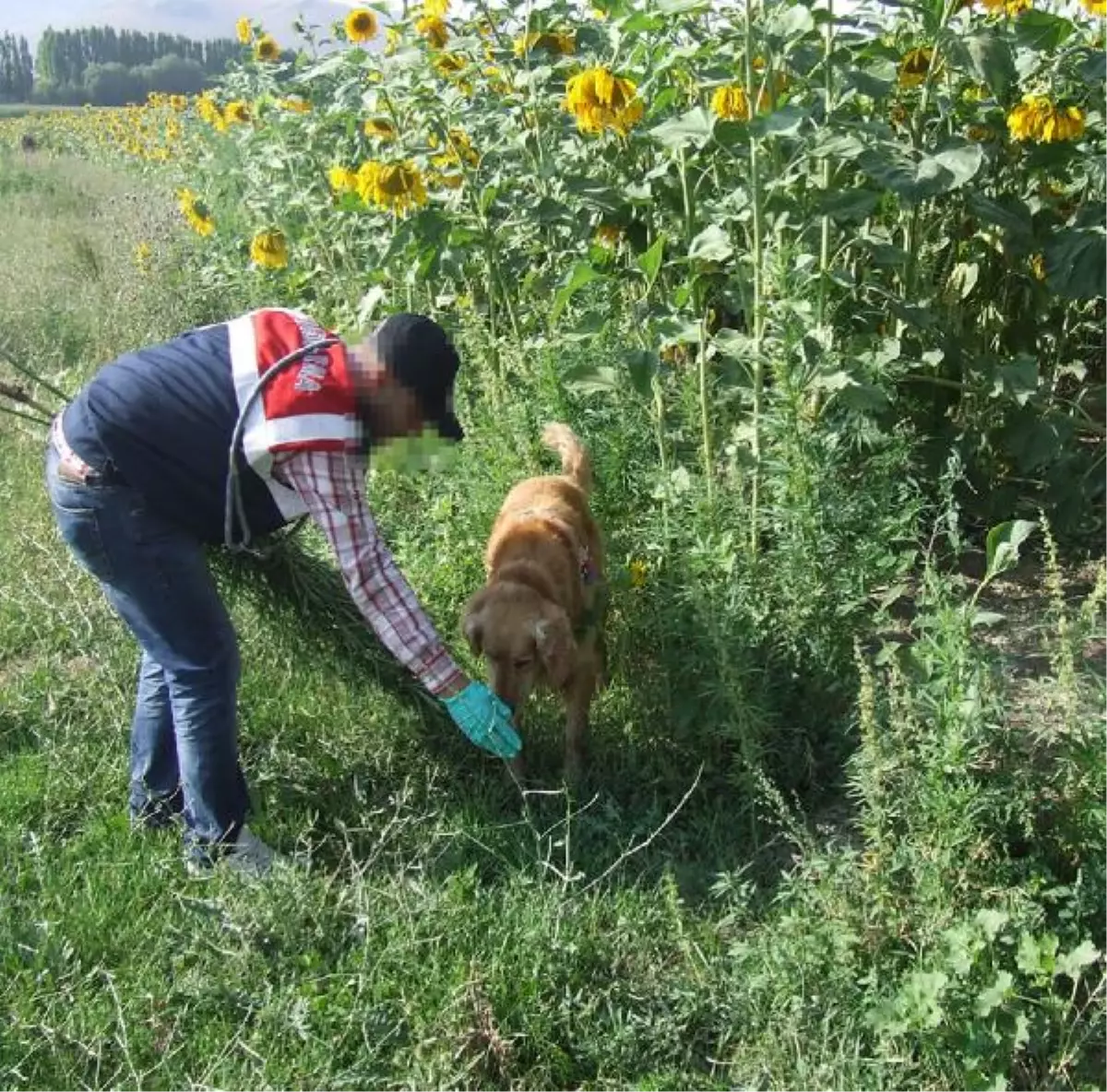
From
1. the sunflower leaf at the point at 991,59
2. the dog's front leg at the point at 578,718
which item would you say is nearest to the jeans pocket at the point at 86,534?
the dog's front leg at the point at 578,718

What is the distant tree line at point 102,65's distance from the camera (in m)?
32.1

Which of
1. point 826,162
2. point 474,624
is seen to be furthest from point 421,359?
point 826,162

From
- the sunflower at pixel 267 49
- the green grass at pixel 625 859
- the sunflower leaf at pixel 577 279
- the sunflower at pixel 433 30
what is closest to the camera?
the green grass at pixel 625 859

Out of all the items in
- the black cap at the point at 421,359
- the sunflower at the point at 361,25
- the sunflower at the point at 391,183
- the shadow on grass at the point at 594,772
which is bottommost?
the shadow on grass at the point at 594,772

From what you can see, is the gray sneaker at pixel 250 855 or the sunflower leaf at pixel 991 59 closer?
the gray sneaker at pixel 250 855

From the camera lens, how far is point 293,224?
6.61m

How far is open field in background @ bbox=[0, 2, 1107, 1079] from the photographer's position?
2473 mm

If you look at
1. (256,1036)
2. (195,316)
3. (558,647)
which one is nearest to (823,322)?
(558,647)

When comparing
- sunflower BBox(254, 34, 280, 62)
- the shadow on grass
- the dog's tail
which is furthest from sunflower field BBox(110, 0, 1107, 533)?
sunflower BBox(254, 34, 280, 62)

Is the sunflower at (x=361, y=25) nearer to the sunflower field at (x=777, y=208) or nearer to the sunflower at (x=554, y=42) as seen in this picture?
the sunflower field at (x=777, y=208)

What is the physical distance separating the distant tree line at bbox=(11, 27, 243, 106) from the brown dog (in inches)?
1165

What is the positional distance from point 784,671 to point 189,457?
5.14 ft

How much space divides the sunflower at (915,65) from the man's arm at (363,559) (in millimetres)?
2088

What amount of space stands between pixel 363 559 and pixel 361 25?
365 centimetres
